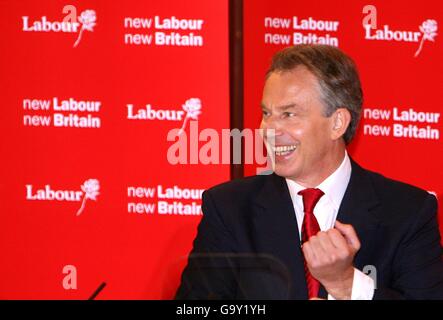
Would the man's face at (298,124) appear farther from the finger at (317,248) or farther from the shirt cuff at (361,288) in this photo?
the finger at (317,248)

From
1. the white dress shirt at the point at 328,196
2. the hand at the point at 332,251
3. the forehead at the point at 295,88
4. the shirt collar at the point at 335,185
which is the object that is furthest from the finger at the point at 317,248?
the forehead at the point at 295,88

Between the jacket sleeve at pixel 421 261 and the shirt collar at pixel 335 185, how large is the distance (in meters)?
0.28

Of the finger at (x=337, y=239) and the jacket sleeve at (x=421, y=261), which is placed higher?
the finger at (x=337, y=239)

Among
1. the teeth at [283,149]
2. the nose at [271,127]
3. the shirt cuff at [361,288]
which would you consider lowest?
the shirt cuff at [361,288]

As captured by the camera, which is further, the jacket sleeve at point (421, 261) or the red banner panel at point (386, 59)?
the red banner panel at point (386, 59)

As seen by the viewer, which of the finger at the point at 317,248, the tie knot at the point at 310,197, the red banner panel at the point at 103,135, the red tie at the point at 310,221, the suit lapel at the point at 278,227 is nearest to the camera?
the finger at the point at 317,248

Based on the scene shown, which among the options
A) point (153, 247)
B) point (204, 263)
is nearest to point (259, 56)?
point (153, 247)

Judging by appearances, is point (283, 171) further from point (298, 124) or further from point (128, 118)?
point (128, 118)

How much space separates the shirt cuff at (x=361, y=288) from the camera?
214cm

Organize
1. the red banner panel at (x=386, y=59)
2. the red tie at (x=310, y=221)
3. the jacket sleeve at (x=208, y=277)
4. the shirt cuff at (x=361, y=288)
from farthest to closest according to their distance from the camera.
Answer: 1. the red banner panel at (x=386, y=59)
2. the red tie at (x=310, y=221)
3. the shirt cuff at (x=361, y=288)
4. the jacket sleeve at (x=208, y=277)

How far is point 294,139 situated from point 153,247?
1.53m

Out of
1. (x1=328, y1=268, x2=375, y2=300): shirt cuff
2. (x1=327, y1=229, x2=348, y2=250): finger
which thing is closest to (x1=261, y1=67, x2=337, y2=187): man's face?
(x1=328, y1=268, x2=375, y2=300): shirt cuff

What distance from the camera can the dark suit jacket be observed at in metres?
2.48
